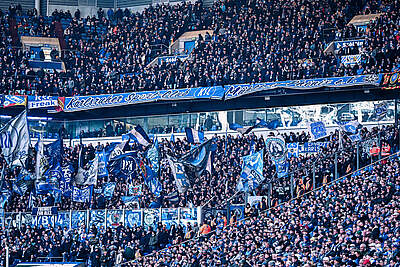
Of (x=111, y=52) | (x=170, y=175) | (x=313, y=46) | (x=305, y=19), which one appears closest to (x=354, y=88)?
(x=313, y=46)

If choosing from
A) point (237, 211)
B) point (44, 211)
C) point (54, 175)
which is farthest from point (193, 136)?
point (44, 211)

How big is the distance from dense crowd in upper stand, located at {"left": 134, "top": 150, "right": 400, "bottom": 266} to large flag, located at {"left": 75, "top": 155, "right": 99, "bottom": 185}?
279 inches

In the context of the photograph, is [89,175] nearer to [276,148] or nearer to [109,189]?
[109,189]

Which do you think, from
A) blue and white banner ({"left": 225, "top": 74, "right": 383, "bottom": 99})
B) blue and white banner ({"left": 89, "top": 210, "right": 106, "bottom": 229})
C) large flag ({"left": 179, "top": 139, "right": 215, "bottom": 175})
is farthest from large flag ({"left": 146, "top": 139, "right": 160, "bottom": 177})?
blue and white banner ({"left": 225, "top": 74, "right": 383, "bottom": 99})

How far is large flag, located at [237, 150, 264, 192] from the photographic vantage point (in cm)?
3862

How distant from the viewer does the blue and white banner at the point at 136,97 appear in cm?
4744

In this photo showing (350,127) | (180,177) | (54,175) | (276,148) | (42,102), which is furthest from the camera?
(42,102)

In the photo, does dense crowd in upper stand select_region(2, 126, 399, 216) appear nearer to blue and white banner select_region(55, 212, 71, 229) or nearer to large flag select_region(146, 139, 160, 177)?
blue and white banner select_region(55, 212, 71, 229)

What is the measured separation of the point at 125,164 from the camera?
41.9 meters

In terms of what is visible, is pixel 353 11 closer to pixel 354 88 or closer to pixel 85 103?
pixel 354 88

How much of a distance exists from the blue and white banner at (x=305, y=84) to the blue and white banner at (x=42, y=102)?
38.1ft

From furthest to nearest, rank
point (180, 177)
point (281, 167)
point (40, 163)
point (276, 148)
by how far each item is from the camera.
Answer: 1. point (40, 163)
2. point (276, 148)
3. point (281, 167)
4. point (180, 177)

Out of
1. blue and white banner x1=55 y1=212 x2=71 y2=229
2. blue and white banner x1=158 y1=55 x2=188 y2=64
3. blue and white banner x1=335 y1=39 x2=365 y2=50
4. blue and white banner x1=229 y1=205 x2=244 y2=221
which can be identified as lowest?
blue and white banner x1=55 y1=212 x2=71 y2=229

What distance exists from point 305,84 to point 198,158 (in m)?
9.20
